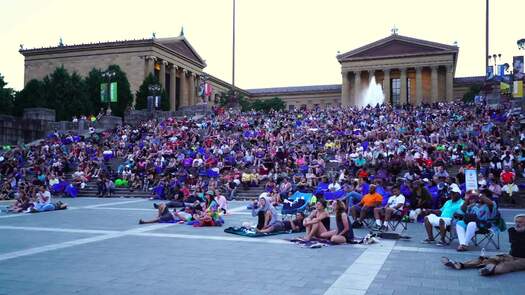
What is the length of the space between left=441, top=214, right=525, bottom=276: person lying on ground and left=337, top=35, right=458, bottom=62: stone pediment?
7529cm

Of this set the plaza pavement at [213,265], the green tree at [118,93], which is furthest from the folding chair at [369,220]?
the green tree at [118,93]

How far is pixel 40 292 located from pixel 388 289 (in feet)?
15.7

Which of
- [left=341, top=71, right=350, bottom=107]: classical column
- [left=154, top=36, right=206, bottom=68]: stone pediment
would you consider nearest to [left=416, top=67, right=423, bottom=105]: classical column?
[left=341, top=71, right=350, bottom=107]: classical column

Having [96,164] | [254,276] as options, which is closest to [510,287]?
[254,276]

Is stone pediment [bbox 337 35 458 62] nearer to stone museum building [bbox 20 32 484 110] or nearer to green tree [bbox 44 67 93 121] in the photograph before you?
stone museum building [bbox 20 32 484 110]

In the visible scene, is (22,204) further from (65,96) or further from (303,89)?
(303,89)

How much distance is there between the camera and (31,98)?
55781mm

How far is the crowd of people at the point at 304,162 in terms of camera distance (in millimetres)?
13281

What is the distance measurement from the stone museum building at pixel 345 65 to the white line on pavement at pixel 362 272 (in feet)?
215

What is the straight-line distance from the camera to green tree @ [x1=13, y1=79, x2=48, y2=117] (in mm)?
54816

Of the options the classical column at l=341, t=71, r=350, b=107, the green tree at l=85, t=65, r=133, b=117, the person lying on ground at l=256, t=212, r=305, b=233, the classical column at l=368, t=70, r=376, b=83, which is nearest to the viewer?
the person lying on ground at l=256, t=212, r=305, b=233

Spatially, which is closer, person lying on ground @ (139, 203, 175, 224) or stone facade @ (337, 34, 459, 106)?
person lying on ground @ (139, 203, 175, 224)

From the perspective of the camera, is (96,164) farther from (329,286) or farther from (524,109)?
(524,109)

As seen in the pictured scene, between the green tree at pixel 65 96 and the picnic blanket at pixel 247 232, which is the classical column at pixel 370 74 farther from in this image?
the picnic blanket at pixel 247 232
